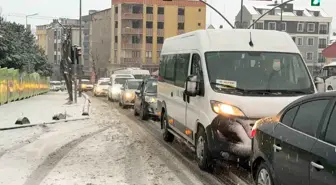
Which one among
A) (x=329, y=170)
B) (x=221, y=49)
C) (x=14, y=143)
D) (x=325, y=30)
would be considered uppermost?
(x=325, y=30)

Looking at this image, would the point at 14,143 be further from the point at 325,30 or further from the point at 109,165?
the point at 325,30

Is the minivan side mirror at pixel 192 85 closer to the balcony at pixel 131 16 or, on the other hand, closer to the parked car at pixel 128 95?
the parked car at pixel 128 95

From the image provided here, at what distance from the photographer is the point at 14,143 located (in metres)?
10.5

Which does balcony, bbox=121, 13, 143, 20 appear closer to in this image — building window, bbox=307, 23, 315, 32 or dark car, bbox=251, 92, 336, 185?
building window, bbox=307, 23, 315, 32

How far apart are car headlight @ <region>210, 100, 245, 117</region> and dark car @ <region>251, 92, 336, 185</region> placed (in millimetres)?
1200

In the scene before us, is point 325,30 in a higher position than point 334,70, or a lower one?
higher

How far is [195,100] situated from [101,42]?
3681 inches

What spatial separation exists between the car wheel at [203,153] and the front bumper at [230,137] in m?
0.27

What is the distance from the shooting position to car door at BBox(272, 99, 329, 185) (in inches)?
174

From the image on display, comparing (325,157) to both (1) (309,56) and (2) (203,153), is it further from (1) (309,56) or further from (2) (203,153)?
(1) (309,56)

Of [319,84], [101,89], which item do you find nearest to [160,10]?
[101,89]

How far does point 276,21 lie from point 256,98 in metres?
78.7

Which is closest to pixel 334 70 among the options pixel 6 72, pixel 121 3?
pixel 6 72

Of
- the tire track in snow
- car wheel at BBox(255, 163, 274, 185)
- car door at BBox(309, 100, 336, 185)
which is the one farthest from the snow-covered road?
car door at BBox(309, 100, 336, 185)
